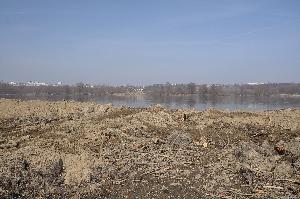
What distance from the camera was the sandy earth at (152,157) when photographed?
9.13m

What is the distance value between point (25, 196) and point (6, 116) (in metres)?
11.3

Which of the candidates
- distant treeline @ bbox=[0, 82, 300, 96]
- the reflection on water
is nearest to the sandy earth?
the reflection on water

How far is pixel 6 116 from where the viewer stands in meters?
19.0

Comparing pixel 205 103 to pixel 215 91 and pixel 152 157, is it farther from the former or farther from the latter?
pixel 215 91

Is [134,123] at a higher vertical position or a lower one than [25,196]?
higher

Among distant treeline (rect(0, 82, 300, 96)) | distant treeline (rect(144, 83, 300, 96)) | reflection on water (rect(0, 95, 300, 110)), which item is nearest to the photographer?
reflection on water (rect(0, 95, 300, 110))

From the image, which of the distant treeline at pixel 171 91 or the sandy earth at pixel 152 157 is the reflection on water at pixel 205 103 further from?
the distant treeline at pixel 171 91

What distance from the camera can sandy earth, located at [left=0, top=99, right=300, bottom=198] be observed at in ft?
30.0

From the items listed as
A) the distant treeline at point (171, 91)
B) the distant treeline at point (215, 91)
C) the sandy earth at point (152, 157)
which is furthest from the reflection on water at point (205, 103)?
the distant treeline at point (215, 91)

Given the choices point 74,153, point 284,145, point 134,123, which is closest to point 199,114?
point 134,123

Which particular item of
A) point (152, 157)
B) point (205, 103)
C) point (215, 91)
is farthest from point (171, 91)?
point (152, 157)

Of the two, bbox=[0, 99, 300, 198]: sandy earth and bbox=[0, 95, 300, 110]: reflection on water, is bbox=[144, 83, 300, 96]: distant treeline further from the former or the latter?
bbox=[0, 99, 300, 198]: sandy earth

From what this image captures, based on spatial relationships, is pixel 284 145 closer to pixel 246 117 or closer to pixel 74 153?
pixel 246 117

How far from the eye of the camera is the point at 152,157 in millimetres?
11375
